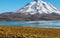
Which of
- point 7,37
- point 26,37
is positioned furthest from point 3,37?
point 26,37

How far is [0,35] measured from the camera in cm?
1557

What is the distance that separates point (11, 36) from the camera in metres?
15.3

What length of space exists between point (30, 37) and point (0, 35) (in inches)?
80.0

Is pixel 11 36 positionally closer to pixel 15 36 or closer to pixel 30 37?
pixel 15 36

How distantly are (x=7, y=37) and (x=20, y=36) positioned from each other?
85 centimetres

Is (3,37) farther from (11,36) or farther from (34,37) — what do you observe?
(34,37)

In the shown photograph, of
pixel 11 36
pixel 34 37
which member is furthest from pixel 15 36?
pixel 34 37

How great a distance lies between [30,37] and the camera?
15.2 m

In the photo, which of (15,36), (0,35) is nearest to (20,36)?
(15,36)

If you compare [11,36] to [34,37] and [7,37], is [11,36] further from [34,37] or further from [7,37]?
[34,37]

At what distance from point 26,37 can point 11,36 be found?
1.02 meters

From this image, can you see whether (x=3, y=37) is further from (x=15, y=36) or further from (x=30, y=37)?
(x=30, y=37)

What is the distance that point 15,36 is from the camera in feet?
50.0

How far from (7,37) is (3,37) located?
0.89ft
